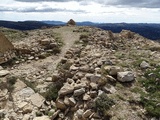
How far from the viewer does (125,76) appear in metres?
11.2

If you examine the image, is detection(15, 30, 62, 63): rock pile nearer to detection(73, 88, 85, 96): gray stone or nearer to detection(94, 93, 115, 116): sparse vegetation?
detection(73, 88, 85, 96): gray stone

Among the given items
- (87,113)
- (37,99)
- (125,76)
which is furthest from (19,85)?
(125,76)

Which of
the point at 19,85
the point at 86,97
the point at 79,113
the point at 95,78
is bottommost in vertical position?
the point at 19,85

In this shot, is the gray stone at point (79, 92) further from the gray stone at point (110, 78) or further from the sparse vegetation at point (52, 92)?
the sparse vegetation at point (52, 92)

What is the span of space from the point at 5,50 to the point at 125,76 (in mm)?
11304

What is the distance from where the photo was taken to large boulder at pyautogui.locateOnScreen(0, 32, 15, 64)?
1836 centimetres

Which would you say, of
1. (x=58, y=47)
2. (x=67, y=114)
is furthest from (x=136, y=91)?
(x=58, y=47)

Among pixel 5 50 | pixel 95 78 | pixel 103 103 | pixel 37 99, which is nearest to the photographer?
pixel 103 103

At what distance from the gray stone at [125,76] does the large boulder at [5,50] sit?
1007cm

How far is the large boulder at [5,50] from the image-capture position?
18359 mm

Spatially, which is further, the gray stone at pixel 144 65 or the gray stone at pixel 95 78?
the gray stone at pixel 144 65

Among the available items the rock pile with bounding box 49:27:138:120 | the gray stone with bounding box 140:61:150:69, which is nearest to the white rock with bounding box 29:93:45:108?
the rock pile with bounding box 49:27:138:120

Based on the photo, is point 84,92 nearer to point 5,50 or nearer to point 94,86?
point 94,86

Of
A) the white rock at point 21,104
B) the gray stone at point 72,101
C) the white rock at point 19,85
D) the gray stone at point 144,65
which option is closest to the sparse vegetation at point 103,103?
the gray stone at point 72,101
